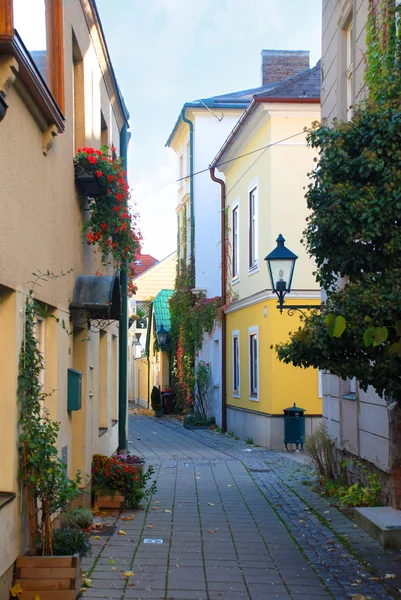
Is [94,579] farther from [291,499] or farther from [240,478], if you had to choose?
[240,478]

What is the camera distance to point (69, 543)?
621cm

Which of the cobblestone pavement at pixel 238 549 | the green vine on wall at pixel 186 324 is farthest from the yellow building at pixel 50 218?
the green vine on wall at pixel 186 324

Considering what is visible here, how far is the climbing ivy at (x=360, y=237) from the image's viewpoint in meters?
6.38

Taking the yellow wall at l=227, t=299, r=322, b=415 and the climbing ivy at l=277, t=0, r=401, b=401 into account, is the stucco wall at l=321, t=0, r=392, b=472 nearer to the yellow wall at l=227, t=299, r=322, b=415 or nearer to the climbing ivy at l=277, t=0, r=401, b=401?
the climbing ivy at l=277, t=0, r=401, b=401

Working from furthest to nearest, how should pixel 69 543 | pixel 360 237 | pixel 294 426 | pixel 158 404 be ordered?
pixel 158 404 → pixel 294 426 → pixel 360 237 → pixel 69 543

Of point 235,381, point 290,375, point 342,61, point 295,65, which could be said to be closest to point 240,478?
point 290,375

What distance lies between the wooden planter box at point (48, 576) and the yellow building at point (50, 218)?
124mm

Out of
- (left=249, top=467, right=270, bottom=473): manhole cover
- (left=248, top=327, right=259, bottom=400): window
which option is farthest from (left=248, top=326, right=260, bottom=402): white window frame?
(left=249, top=467, right=270, bottom=473): manhole cover

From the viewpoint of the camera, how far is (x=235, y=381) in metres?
22.2

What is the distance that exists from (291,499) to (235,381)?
11316mm

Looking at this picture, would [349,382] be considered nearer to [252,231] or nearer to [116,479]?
[116,479]

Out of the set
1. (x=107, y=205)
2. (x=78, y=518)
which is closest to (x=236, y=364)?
(x=107, y=205)

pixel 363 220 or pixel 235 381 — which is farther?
pixel 235 381

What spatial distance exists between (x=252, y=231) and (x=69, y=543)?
14.4m
